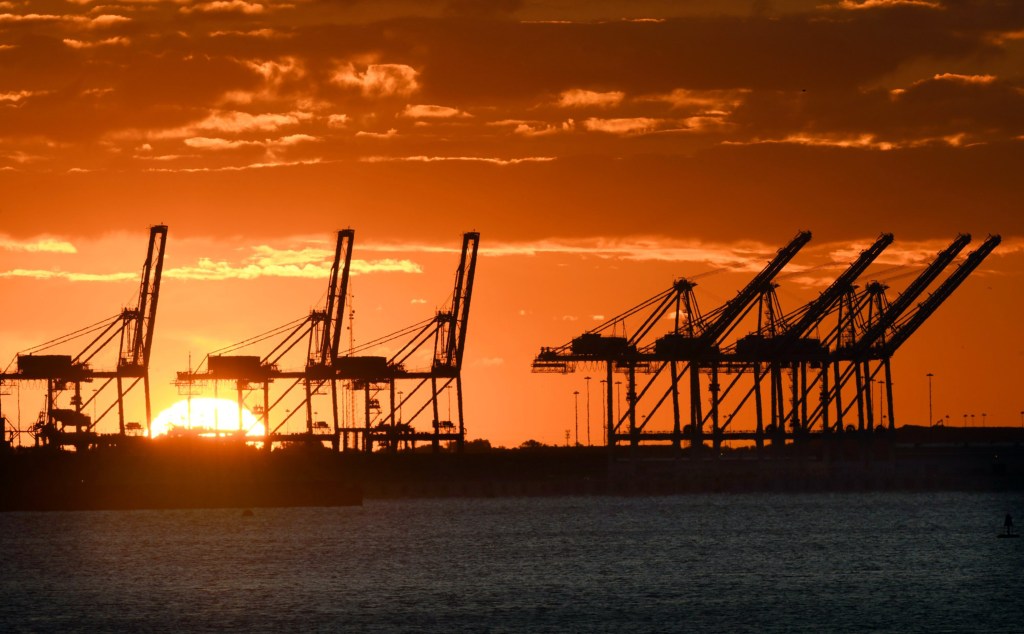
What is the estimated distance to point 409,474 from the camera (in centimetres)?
19000

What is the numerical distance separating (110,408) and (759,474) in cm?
6518

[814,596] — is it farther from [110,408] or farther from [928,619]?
[110,408]

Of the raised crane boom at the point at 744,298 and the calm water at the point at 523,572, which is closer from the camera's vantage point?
Answer: the calm water at the point at 523,572

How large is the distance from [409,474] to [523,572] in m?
104

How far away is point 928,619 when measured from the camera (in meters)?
65.2

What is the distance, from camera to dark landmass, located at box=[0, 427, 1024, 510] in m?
156

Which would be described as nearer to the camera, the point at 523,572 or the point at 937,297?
the point at 523,572

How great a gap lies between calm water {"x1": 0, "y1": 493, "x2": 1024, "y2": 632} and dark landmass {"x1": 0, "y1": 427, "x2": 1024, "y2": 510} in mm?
15100

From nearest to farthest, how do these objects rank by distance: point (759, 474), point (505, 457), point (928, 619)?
1. point (928, 619)
2. point (759, 474)
3. point (505, 457)

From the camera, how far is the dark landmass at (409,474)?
6156 inches

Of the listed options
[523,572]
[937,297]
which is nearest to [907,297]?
[937,297]

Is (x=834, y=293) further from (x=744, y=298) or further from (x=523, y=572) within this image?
(x=523, y=572)

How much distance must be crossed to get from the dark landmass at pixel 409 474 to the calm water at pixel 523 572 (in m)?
15.1

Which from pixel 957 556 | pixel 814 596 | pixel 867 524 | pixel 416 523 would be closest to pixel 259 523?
pixel 416 523
